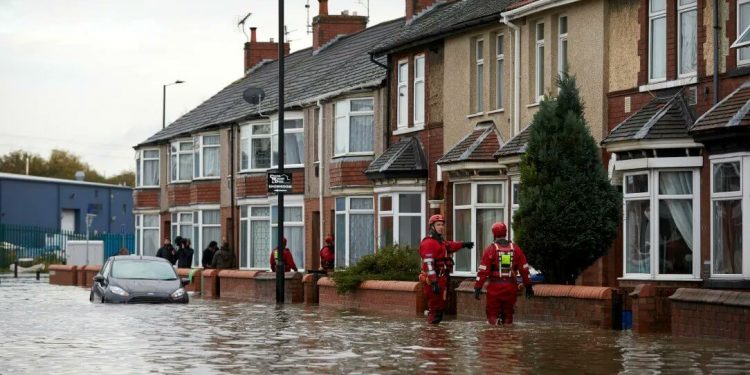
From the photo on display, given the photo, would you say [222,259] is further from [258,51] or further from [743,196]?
[743,196]

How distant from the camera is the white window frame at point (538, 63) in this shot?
33375mm

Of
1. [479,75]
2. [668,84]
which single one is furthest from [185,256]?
[668,84]

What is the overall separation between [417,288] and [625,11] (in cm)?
638

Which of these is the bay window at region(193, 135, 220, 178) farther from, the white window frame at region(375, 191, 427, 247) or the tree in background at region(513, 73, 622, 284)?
the tree in background at region(513, 73, 622, 284)

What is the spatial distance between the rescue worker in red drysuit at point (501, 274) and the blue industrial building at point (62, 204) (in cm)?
6923

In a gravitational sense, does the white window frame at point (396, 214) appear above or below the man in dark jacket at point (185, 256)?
above

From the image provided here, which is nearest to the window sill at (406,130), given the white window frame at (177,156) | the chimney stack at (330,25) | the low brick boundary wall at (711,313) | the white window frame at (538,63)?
the white window frame at (538,63)

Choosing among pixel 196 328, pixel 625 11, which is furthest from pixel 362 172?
pixel 196 328

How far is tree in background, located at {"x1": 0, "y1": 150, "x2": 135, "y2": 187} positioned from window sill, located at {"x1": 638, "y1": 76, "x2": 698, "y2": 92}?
121612 mm

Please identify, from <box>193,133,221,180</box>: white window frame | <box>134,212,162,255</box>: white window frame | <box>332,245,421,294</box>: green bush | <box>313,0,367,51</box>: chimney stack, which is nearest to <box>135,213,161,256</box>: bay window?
<box>134,212,162,255</box>: white window frame

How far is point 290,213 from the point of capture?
5041 cm

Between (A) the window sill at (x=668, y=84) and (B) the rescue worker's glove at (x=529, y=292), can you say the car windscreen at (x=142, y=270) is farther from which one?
(B) the rescue worker's glove at (x=529, y=292)

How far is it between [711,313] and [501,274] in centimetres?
322

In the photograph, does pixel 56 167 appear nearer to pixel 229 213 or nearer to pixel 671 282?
pixel 229 213
